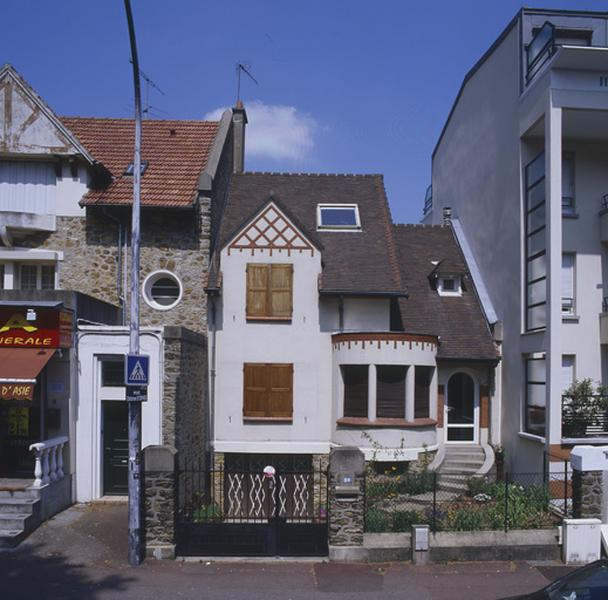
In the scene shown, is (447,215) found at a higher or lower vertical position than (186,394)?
higher

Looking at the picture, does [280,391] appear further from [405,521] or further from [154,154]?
[154,154]

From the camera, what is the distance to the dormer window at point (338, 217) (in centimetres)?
2031

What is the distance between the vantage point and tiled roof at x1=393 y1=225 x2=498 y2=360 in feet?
63.2

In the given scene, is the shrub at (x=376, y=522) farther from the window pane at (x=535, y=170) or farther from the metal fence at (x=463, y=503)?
the window pane at (x=535, y=170)

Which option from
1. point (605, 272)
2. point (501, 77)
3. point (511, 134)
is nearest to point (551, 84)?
point (511, 134)

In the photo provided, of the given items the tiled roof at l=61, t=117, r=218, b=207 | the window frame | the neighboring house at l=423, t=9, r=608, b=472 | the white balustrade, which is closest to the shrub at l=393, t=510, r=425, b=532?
the neighboring house at l=423, t=9, r=608, b=472

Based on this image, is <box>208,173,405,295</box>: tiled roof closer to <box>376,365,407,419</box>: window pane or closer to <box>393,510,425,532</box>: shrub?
<box>376,365,407,419</box>: window pane

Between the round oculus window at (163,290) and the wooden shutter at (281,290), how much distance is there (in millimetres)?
2654

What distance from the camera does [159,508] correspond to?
11.3 m

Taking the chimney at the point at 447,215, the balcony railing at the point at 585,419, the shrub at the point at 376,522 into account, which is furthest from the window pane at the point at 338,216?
the shrub at the point at 376,522

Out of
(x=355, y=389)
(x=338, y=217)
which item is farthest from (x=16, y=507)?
(x=338, y=217)

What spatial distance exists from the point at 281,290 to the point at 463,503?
25.5 feet

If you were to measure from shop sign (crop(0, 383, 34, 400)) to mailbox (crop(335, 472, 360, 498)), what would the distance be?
6.58 meters

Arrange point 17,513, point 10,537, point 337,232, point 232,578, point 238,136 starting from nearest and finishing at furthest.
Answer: point 232,578 → point 10,537 → point 17,513 → point 337,232 → point 238,136
